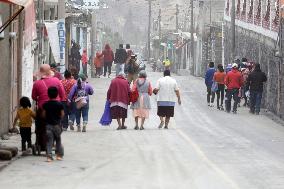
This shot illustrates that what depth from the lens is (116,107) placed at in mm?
28703

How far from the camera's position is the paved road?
56.0 feet

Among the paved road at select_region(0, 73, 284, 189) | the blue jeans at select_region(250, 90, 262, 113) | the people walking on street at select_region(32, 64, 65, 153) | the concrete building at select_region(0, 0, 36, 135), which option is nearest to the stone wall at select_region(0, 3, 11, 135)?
the concrete building at select_region(0, 0, 36, 135)

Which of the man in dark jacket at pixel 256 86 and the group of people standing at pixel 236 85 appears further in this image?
the man in dark jacket at pixel 256 86

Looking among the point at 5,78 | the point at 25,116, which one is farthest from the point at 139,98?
the point at 25,116

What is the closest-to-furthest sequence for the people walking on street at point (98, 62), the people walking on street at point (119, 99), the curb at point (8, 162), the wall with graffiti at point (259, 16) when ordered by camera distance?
1. the curb at point (8, 162)
2. the people walking on street at point (119, 99)
3. the wall with graffiti at point (259, 16)
4. the people walking on street at point (98, 62)

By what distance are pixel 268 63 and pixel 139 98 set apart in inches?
507

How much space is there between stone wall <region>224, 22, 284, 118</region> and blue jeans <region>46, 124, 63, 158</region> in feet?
54.8

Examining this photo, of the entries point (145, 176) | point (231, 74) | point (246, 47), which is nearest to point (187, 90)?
point (246, 47)

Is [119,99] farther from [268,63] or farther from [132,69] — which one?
[268,63]

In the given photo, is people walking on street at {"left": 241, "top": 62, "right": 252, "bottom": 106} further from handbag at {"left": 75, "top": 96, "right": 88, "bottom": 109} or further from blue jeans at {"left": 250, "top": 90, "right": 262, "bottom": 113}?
handbag at {"left": 75, "top": 96, "right": 88, "bottom": 109}

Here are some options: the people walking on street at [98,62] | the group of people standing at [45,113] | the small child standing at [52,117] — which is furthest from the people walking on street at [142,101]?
the people walking on street at [98,62]

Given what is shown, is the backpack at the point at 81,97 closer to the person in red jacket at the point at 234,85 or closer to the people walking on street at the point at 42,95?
the people walking on street at the point at 42,95

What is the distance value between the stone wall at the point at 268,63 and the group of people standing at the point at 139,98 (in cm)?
809

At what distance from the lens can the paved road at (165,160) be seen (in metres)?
17.1
